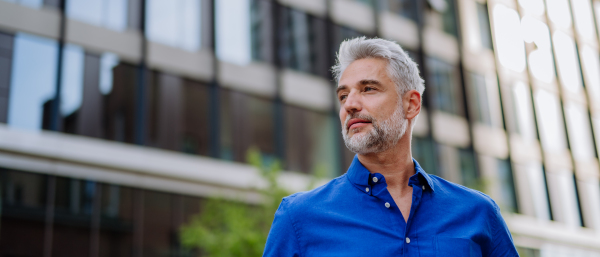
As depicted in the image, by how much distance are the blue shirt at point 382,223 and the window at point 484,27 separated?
2564 centimetres

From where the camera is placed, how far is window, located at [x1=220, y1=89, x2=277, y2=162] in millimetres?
17203

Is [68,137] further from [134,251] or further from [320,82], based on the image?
[320,82]

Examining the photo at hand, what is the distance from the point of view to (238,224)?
38.7 ft

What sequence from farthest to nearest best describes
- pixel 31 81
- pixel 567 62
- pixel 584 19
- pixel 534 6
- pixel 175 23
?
1. pixel 584 19
2. pixel 567 62
3. pixel 534 6
4. pixel 175 23
5. pixel 31 81

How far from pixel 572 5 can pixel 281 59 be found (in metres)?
22.2

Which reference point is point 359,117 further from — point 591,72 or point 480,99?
point 591,72

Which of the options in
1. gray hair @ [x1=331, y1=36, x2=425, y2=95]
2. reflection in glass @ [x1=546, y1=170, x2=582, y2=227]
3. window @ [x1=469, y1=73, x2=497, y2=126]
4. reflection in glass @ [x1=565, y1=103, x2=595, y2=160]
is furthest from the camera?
reflection in glass @ [x1=565, y1=103, x2=595, y2=160]

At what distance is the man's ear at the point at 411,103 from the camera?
2.79 meters

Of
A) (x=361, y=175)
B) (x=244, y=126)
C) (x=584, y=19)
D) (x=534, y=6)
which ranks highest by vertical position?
(x=584, y=19)

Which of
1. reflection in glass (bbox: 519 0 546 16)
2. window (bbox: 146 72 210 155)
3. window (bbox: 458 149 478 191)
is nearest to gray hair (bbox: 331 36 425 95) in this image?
window (bbox: 146 72 210 155)

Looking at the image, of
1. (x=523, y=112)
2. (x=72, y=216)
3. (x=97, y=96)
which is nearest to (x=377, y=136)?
(x=72, y=216)

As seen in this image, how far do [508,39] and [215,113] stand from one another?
54.4 ft

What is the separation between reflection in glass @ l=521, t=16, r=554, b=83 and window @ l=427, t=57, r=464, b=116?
5984 mm

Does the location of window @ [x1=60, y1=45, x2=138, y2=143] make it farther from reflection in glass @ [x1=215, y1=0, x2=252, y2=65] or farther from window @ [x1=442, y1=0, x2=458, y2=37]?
window @ [x1=442, y1=0, x2=458, y2=37]
